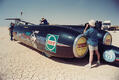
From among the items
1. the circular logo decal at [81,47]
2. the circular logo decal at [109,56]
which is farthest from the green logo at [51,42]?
the circular logo decal at [109,56]

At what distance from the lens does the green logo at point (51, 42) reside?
3.82 meters

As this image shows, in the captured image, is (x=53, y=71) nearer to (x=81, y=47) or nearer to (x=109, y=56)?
(x=81, y=47)

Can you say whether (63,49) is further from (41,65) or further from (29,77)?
(29,77)

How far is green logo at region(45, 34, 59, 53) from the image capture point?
3818 mm

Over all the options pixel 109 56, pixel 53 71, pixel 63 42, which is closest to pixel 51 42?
pixel 63 42

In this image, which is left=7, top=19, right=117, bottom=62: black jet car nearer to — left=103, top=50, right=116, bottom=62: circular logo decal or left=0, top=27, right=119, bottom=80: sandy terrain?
Answer: left=103, top=50, right=116, bottom=62: circular logo decal

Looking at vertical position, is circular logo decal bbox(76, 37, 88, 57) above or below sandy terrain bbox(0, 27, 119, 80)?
above

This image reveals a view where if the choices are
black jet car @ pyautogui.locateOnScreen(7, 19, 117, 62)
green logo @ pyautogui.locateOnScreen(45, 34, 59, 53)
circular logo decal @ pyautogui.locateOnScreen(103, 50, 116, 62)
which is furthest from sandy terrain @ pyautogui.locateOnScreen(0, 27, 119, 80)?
green logo @ pyautogui.locateOnScreen(45, 34, 59, 53)

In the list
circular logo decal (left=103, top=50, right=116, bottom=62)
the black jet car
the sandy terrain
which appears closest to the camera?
the sandy terrain

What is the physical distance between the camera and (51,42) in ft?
12.8

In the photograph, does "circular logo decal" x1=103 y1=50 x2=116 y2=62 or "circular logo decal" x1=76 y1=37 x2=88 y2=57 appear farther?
"circular logo decal" x1=103 y1=50 x2=116 y2=62

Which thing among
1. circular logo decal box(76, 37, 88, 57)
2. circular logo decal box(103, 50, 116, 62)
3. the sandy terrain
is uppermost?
circular logo decal box(76, 37, 88, 57)

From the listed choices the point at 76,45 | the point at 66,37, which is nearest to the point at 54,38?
the point at 66,37

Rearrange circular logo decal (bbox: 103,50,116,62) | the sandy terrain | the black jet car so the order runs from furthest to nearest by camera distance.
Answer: circular logo decal (bbox: 103,50,116,62)
the black jet car
the sandy terrain
